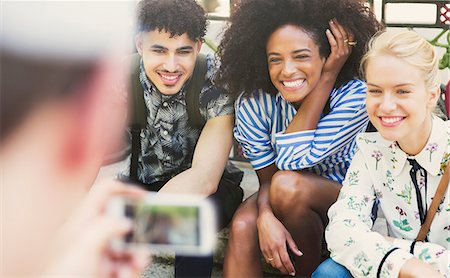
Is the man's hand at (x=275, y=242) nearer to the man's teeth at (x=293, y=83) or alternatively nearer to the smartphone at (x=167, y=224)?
the man's teeth at (x=293, y=83)

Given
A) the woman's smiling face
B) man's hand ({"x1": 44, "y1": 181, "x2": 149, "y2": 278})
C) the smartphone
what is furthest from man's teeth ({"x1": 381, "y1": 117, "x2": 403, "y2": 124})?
man's hand ({"x1": 44, "y1": 181, "x2": 149, "y2": 278})

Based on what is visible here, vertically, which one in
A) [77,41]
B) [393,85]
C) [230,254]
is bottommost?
[230,254]

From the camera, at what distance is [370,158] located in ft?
5.45

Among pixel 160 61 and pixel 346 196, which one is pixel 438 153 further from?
pixel 160 61

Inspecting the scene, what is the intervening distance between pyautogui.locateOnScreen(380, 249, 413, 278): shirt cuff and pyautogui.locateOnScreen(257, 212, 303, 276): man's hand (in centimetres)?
31

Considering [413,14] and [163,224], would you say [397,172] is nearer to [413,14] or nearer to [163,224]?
[413,14]

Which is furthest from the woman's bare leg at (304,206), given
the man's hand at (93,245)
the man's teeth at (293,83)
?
the man's hand at (93,245)

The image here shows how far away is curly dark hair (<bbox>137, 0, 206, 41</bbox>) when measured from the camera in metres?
1.57

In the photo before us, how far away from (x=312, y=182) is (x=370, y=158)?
0.61 feet

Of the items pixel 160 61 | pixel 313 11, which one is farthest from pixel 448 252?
pixel 160 61

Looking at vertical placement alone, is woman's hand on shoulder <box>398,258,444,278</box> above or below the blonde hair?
below

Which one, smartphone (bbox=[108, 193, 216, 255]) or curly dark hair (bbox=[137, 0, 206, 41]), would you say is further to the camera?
curly dark hair (bbox=[137, 0, 206, 41])

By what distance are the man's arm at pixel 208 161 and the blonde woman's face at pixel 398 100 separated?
1.34 feet

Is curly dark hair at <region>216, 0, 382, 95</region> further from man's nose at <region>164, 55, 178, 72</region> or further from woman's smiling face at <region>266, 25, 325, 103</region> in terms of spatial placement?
man's nose at <region>164, 55, 178, 72</region>
